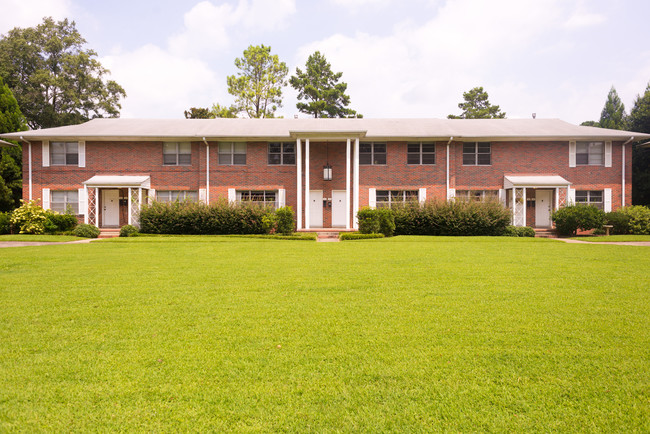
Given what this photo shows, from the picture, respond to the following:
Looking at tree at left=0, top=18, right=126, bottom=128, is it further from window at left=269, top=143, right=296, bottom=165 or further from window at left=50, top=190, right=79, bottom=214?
window at left=269, top=143, right=296, bottom=165

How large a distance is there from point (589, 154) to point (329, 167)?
14.4 m

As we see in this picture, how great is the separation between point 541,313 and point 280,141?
18527mm

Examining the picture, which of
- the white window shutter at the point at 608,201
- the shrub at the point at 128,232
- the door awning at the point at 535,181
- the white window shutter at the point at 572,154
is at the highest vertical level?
the white window shutter at the point at 572,154

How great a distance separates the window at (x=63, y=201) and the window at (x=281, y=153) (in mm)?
10944

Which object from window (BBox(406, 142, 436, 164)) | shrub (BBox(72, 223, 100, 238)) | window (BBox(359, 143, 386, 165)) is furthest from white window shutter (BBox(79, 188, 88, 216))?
window (BBox(406, 142, 436, 164))

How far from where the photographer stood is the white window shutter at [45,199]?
836 inches

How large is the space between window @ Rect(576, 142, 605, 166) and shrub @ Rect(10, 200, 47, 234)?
91.9ft

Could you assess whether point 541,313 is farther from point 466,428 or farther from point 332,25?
point 332,25

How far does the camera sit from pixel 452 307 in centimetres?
488

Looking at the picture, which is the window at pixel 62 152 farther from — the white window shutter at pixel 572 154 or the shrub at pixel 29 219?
the white window shutter at pixel 572 154

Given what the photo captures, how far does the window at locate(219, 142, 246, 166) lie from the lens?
21953 mm

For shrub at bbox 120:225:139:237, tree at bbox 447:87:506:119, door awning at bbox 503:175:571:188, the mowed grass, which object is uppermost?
tree at bbox 447:87:506:119

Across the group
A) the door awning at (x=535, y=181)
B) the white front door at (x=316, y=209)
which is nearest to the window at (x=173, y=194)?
the white front door at (x=316, y=209)

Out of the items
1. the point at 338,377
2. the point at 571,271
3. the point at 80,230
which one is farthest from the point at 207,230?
the point at 338,377
